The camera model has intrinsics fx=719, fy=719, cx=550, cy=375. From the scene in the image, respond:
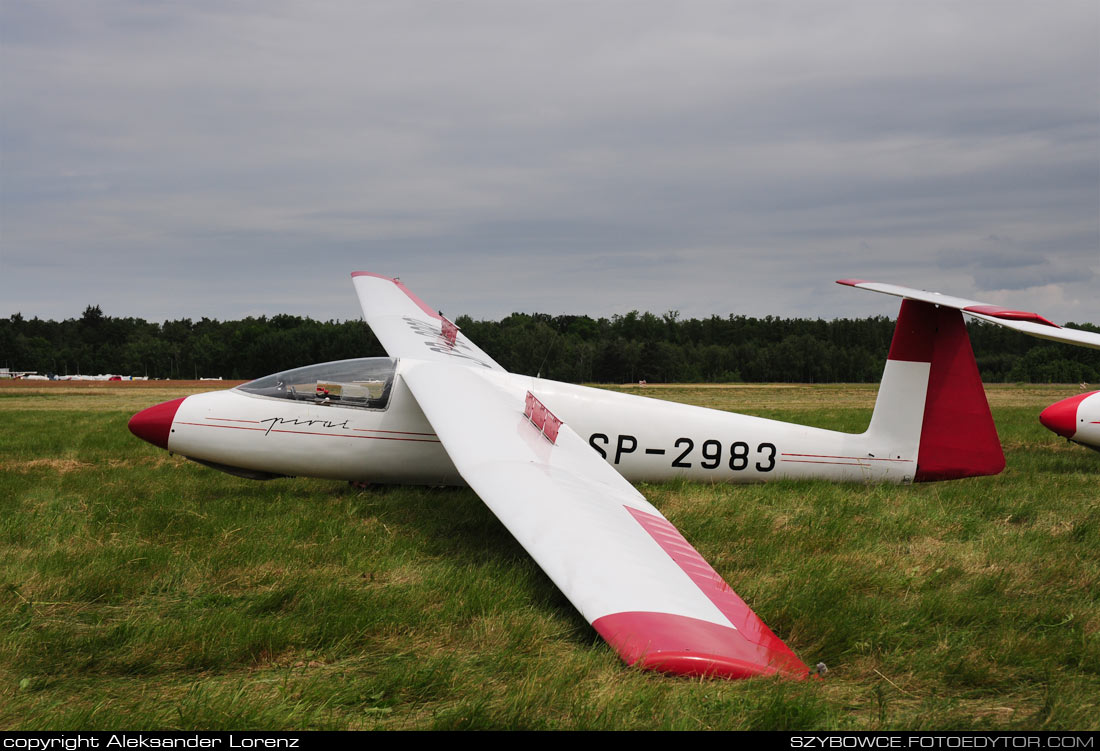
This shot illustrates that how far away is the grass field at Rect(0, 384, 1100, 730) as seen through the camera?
3.70 m

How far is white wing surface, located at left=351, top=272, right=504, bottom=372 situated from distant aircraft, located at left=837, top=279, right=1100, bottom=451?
6.00 m

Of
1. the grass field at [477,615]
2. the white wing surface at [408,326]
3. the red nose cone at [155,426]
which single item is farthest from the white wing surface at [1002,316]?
the red nose cone at [155,426]

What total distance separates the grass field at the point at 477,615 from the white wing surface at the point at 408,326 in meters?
2.61

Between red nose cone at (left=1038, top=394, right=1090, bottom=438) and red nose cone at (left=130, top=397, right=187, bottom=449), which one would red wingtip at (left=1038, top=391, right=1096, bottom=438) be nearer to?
red nose cone at (left=1038, top=394, right=1090, bottom=438)

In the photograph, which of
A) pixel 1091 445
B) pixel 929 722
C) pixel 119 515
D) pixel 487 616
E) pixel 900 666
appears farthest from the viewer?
pixel 1091 445

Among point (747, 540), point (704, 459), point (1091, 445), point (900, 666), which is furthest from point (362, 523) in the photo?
point (1091, 445)

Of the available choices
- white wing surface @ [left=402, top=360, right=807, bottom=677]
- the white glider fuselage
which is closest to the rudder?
the white glider fuselage

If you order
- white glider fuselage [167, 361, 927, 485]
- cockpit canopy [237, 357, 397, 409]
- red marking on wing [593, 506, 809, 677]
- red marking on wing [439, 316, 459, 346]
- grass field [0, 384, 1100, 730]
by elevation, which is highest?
red marking on wing [439, 316, 459, 346]

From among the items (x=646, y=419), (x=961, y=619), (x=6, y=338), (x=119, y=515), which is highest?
(x=6, y=338)

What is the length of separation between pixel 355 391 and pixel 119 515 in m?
3.06

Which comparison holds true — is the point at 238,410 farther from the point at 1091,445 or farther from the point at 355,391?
the point at 1091,445

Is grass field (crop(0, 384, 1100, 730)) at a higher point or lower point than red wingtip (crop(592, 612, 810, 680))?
lower

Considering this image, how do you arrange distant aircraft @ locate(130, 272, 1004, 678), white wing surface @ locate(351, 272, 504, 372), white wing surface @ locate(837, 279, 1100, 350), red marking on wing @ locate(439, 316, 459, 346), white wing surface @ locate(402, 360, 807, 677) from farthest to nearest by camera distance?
red marking on wing @ locate(439, 316, 459, 346)
white wing surface @ locate(351, 272, 504, 372)
distant aircraft @ locate(130, 272, 1004, 678)
white wing surface @ locate(837, 279, 1100, 350)
white wing surface @ locate(402, 360, 807, 677)

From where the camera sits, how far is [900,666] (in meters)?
4.40
